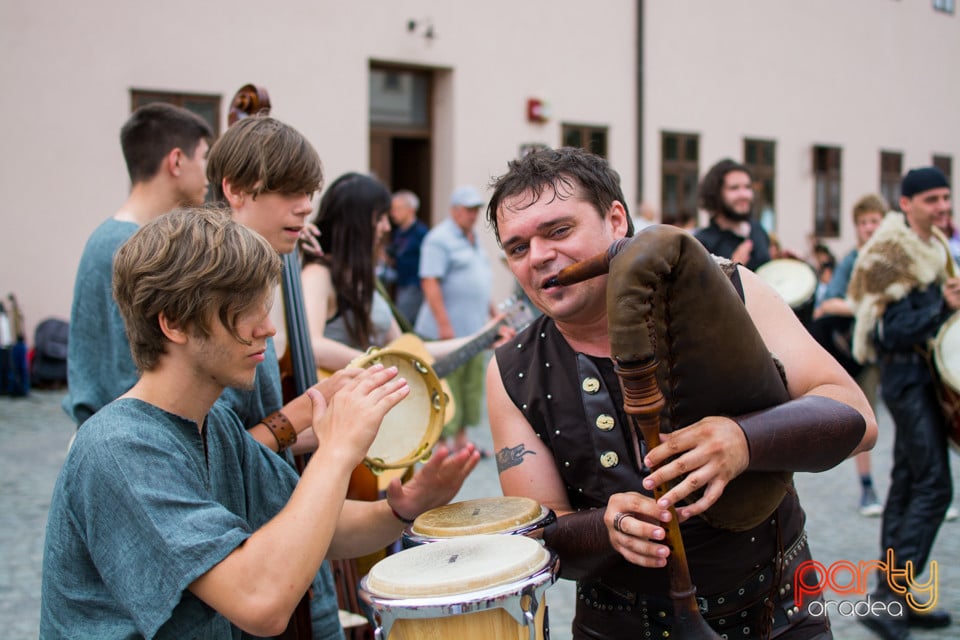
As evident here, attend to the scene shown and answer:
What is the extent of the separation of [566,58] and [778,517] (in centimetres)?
1185

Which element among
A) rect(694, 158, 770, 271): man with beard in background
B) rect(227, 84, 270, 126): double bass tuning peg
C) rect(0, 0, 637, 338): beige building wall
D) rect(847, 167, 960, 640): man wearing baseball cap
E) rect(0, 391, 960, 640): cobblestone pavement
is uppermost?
rect(0, 0, 637, 338): beige building wall

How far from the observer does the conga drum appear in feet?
13.4

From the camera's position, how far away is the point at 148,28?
996 centimetres

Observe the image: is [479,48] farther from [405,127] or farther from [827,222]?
[827,222]

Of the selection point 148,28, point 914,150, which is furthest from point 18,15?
point 914,150

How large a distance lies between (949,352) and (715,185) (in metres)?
2.01

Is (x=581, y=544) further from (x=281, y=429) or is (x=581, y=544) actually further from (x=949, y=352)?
(x=949, y=352)

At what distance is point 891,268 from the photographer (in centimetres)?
432

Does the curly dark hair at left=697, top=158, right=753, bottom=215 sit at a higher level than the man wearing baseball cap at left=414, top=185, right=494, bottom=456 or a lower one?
higher

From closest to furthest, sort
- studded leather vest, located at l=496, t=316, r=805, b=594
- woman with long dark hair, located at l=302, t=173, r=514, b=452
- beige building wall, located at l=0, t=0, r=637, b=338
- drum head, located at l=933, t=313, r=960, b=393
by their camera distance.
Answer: studded leather vest, located at l=496, t=316, r=805, b=594 → woman with long dark hair, located at l=302, t=173, r=514, b=452 → drum head, located at l=933, t=313, r=960, b=393 → beige building wall, located at l=0, t=0, r=637, b=338

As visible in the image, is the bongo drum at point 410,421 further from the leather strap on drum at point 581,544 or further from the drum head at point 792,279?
the drum head at point 792,279

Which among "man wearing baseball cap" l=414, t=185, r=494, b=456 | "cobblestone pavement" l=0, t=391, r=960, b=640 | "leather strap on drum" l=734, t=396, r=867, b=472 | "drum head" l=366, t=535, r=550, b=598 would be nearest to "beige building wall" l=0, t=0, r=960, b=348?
"cobblestone pavement" l=0, t=391, r=960, b=640

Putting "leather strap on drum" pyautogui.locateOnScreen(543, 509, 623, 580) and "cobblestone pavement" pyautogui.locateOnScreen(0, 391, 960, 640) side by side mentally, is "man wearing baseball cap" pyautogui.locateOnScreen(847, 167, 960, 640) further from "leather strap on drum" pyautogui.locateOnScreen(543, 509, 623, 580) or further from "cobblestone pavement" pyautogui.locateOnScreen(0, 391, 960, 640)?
"leather strap on drum" pyautogui.locateOnScreen(543, 509, 623, 580)

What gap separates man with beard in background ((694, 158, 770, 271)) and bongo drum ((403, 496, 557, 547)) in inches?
148
